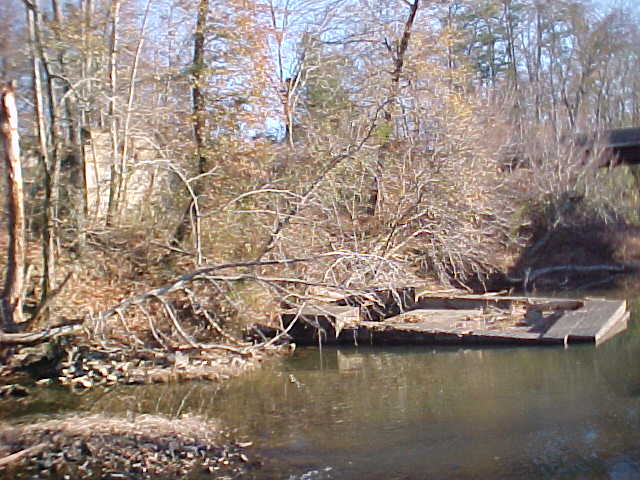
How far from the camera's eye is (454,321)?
17.1m

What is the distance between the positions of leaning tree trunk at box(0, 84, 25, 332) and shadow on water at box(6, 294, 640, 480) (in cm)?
185

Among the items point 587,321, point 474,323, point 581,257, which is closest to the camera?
point 587,321

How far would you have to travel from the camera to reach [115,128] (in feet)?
50.5

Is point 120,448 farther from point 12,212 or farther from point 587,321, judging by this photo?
point 587,321

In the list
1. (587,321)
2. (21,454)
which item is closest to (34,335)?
(21,454)

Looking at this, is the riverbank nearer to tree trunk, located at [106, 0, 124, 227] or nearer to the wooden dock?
the wooden dock

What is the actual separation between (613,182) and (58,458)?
→ 28466 mm

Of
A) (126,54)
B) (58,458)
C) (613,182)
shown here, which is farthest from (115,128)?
(613,182)

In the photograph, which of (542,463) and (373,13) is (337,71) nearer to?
(373,13)

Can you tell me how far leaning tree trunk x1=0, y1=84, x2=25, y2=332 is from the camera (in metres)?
12.2

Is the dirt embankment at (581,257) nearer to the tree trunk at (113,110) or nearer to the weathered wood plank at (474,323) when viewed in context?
the weathered wood plank at (474,323)

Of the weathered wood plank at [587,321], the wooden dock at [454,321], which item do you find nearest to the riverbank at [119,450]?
the wooden dock at [454,321]

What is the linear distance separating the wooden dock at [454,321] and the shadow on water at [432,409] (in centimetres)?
45

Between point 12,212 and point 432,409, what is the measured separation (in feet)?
24.1
